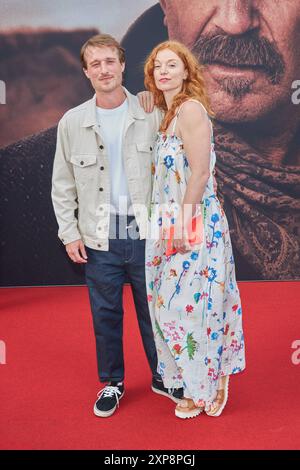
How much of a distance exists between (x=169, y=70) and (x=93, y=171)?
1.52 feet

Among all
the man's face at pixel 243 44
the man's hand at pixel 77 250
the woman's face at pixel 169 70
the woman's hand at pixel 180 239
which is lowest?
the man's hand at pixel 77 250

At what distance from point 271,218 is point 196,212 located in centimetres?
268

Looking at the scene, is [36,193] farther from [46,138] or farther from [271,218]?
[271,218]

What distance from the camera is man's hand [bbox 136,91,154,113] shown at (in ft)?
7.39

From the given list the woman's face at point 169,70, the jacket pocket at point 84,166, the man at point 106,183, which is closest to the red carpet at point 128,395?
the man at point 106,183

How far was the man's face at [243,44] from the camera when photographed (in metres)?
4.48

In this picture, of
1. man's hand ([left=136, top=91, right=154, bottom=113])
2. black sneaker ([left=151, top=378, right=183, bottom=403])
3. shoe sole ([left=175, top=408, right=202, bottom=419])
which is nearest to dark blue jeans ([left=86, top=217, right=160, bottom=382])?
black sneaker ([left=151, top=378, right=183, bottom=403])

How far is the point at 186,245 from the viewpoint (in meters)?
2.10

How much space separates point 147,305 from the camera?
92.5 inches

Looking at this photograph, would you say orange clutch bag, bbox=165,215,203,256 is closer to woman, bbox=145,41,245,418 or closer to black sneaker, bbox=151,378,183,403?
A: woman, bbox=145,41,245,418

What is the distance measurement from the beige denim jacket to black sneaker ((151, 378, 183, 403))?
64cm

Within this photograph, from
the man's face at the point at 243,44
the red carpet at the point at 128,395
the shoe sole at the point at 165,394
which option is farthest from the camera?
the man's face at the point at 243,44

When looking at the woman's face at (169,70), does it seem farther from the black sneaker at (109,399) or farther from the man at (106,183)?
the black sneaker at (109,399)
